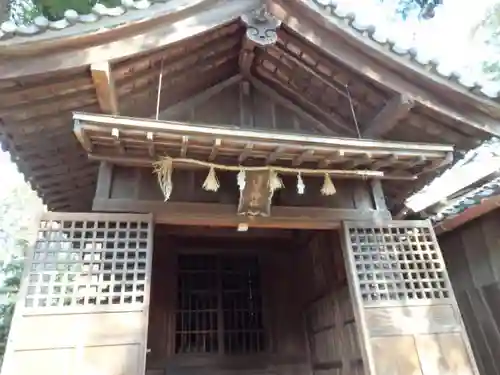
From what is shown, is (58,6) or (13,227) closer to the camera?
(58,6)

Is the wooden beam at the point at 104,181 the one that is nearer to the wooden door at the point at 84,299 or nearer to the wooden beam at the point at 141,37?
the wooden door at the point at 84,299

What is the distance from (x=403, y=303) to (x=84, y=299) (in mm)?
3096

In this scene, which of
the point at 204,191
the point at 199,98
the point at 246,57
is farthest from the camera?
the point at 199,98

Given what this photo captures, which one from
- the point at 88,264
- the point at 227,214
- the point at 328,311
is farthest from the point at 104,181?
the point at 328,311

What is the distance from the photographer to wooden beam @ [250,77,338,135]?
5.25m

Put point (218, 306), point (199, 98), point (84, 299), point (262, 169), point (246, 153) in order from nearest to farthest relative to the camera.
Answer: point (84, 299)
point (246, 153)
point (262, 169)
point (199, 98)
point (218, 306)

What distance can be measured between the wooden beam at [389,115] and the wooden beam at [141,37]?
6.16 feet

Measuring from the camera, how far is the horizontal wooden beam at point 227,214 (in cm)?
398

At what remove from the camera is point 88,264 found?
3559 millimetres

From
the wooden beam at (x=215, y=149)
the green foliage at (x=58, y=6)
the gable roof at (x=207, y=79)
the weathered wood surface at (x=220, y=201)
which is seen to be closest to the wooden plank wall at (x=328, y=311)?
the weathered wood surface at (x=220, y=201)

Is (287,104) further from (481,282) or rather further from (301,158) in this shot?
(481,282)

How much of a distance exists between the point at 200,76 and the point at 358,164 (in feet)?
7.38

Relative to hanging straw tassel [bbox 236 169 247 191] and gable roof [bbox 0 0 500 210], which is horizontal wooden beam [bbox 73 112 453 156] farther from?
gable roof [bbox 0 0 500 210]

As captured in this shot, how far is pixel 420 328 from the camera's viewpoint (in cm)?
390
